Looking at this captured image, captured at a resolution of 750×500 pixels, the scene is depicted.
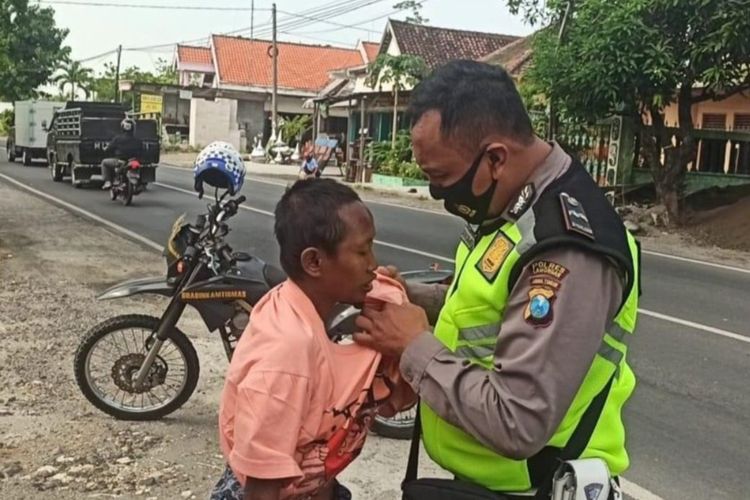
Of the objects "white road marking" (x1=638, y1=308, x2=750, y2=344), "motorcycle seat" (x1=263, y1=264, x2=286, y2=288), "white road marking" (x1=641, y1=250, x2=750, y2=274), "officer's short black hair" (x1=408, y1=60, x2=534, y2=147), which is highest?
"officer's short black hair" (x1=408, y1=60, x2=534, y2=147)

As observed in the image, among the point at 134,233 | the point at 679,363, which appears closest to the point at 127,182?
the point at 134,233

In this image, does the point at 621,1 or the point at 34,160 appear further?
the point at 34,160

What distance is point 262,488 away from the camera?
5.85 ft

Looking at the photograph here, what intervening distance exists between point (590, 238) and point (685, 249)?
42.7 ft

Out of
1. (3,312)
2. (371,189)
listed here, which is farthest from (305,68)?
(3,312)

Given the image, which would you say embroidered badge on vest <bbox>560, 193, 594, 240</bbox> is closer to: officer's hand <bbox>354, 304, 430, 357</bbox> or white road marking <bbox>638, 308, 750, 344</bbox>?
officer's hand <bbox>354, 304, 430, 357</bbox>

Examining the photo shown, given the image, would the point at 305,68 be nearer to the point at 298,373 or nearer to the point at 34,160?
the point at 34,160

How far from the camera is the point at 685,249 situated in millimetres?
13828

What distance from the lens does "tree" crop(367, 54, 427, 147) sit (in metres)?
26.9

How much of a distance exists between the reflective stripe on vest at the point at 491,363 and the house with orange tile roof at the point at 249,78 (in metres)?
43.0

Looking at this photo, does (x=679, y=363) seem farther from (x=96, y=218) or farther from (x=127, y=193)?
(x=127, y=193)

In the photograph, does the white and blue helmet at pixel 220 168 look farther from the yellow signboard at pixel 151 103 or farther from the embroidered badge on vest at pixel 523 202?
the yellow signboard at pixel 151 103

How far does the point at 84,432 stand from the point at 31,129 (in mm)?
28023

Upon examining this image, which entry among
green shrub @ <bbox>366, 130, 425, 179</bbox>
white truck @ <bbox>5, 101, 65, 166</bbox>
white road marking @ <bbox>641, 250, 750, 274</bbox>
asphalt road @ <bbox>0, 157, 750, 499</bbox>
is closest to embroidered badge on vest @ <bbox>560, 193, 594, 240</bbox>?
asphalt road @ <bbox>0, 157, 750, 499</bbox>
